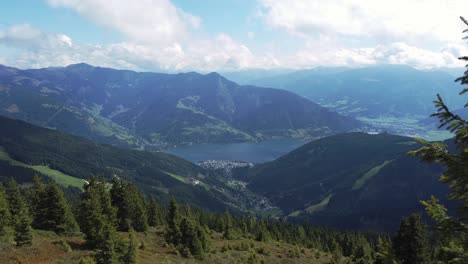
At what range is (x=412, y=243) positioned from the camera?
51.0m

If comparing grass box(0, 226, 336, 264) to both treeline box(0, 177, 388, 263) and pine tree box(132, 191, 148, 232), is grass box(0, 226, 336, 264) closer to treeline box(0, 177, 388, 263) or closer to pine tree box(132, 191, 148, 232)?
treeline box(0, 177, 388, 263)

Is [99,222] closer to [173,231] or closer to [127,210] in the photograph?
[173,231]

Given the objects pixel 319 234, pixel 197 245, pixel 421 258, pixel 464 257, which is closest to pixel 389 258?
pixel 464 257

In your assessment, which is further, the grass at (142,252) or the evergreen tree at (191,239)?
the evergreen tree at (191,239)

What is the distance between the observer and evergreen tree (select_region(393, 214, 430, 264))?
50.5 meters

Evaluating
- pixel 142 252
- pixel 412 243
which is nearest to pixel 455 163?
pixel 142 252

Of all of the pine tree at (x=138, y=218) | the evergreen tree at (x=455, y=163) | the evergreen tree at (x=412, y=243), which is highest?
the evergreen tree at (x=455, y=163)

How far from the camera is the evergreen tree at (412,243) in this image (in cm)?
5053

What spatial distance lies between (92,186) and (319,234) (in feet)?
382

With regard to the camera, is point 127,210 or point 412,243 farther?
point 127,210

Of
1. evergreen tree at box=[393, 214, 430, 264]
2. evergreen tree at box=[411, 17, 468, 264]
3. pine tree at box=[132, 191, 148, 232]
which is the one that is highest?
evergreen tree at box=[411, 17, 468, 264]

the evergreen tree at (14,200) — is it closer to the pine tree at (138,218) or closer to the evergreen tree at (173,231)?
the pine tree at (138,218)

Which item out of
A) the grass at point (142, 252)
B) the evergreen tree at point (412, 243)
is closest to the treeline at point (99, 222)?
the grass at point (142, 252)

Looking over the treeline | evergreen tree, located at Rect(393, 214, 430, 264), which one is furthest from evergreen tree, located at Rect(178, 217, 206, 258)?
evergreen tree, located at Rect(393, 214, 430, 264)
